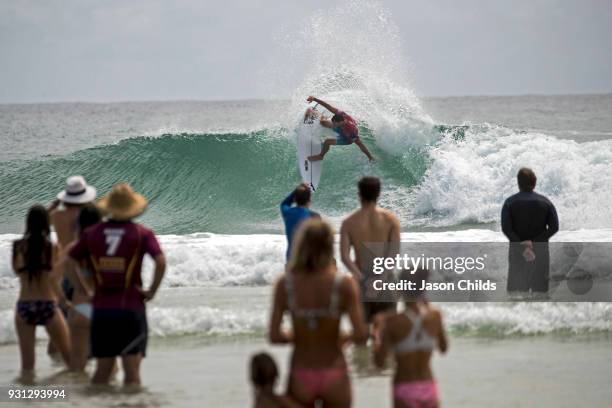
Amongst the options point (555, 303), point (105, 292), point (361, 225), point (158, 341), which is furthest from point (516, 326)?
point (105, 292)

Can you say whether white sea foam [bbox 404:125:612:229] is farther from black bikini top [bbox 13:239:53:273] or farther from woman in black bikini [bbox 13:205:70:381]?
black bikini top [bbox 13:239:53:273]

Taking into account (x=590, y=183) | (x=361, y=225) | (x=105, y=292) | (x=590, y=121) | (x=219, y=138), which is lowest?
(x=105, y=292)

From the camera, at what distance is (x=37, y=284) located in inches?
240

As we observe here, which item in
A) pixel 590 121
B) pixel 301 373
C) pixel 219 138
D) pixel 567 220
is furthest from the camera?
pixel 590 121

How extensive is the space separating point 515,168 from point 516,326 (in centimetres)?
1083

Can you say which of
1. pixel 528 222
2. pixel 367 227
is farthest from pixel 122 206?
pixel 528 222

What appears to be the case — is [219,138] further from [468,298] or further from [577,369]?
[577,369]

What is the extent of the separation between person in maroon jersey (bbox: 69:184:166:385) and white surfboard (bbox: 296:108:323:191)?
11.1 m

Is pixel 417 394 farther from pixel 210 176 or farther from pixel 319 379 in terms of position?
pixel 210 176

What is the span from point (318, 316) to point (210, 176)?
1657 cm

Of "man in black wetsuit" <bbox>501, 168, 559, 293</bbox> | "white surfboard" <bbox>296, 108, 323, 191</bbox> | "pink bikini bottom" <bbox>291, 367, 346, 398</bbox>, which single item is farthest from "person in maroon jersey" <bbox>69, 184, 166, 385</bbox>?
"white surfboard" <bbox>296, 108, 323, 191</bbox>

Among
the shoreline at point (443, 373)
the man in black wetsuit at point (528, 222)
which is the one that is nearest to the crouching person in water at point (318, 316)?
the shoreline at point (443, 373)

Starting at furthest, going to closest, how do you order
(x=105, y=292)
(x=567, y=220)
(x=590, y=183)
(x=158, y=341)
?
(x=590, y=183) → (x=567, y=220) → (x=158, y=341) → (x=105, y=292)

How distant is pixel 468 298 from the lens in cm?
892
